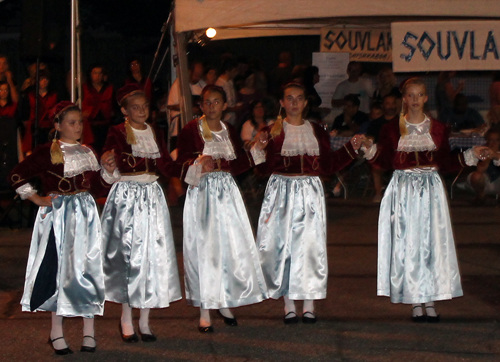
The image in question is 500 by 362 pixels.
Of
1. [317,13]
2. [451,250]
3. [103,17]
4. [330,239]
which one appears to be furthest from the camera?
[103,17]

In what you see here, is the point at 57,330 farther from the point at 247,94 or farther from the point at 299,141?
the point at 247,94

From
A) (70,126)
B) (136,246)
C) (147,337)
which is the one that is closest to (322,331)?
(147,337)

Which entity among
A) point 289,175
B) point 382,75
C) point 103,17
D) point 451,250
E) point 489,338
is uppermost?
point 103,17

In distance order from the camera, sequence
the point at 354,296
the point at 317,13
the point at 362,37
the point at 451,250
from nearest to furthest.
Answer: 1. the point at 451,250
2. the point at 354,296
3. the point at 317,13
4. the point at 362,37

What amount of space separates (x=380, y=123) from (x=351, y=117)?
740 mm

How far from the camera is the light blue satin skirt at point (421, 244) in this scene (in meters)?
6.16

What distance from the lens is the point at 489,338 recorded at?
5723 millimetres

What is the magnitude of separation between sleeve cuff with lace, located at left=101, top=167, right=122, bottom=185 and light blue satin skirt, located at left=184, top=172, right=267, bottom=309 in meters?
0.58

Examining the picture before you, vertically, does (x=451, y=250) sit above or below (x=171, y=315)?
above

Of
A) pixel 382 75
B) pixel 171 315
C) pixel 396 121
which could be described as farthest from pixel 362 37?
pixel 171 315

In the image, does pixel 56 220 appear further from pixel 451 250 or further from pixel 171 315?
pixel 451 250

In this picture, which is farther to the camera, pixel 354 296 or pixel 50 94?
pixel 50 94

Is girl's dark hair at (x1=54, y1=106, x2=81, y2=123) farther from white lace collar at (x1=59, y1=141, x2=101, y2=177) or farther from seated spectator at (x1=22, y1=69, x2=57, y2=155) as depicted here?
seated spectator at (x1=22, y1=69, x2=57, y2=155)

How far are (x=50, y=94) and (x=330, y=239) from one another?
4796 mm
